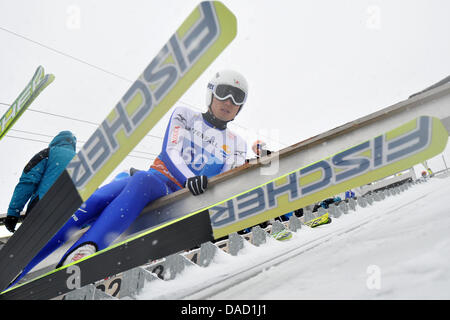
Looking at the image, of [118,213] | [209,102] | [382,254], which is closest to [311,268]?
[382,254]

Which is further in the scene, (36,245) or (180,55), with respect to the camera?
(36,245)

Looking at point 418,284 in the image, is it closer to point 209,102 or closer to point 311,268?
point 311,268

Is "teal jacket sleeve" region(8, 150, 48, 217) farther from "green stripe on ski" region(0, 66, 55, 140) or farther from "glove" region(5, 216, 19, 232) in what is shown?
"green stripe on ski" region(0, 66, 55, 140)

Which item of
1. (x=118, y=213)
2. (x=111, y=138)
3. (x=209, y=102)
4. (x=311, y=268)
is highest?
(x=209, y=102)

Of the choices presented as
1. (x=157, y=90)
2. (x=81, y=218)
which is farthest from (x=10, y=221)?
(x=157, y=90)

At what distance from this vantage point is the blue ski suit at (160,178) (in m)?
1.30

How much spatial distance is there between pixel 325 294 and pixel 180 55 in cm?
89

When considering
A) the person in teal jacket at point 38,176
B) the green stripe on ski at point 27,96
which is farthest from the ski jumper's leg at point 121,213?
the green stripe on ski at point 27,96

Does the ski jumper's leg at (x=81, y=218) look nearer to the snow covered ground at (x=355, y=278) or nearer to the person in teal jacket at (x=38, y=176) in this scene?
the person in teal jacket at (x=38, y=176)

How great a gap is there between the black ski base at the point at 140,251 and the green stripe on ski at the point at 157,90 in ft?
1.00

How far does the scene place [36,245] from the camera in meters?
1.31

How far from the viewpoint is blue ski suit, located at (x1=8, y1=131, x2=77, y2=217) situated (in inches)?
69.2
